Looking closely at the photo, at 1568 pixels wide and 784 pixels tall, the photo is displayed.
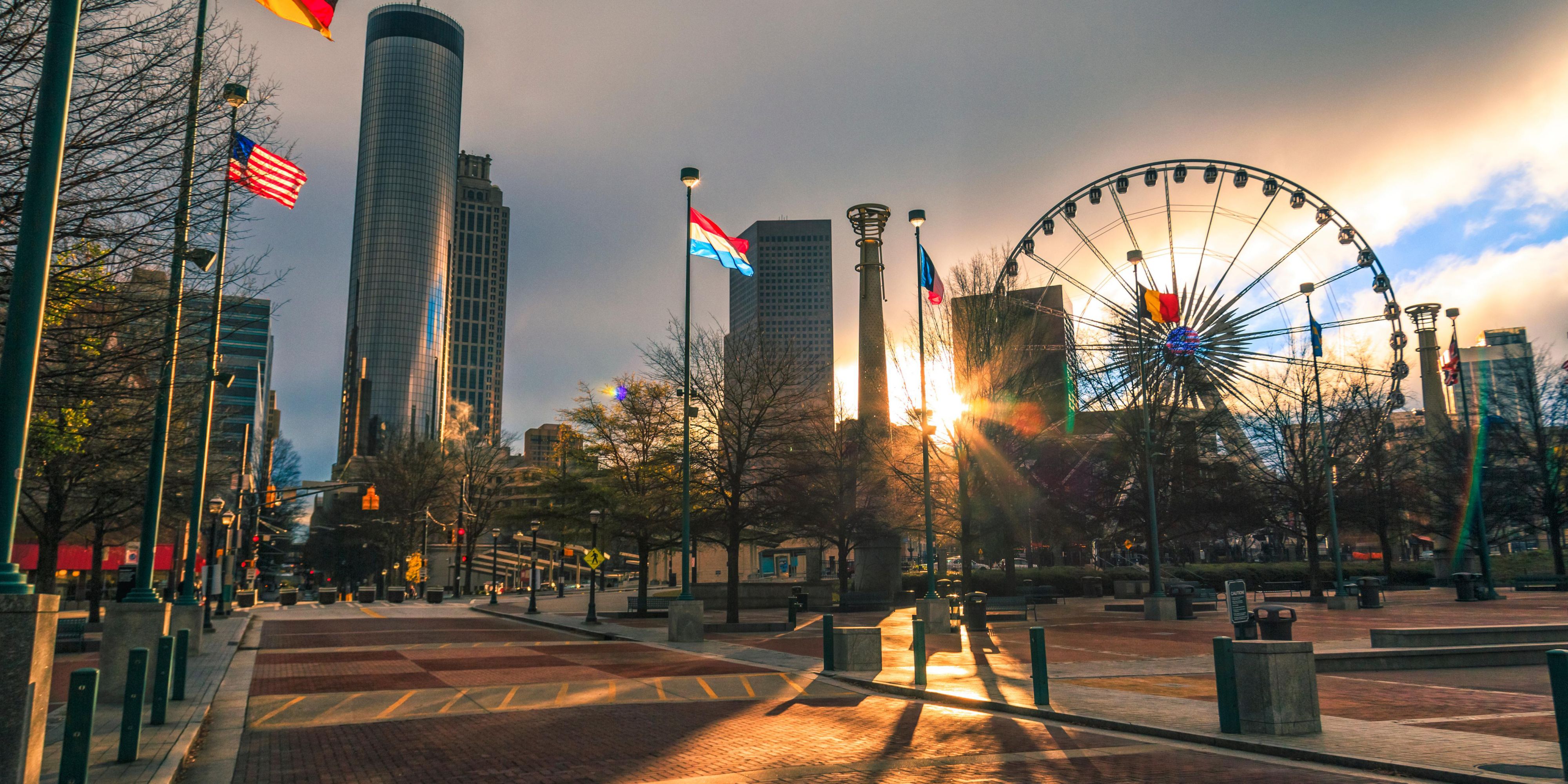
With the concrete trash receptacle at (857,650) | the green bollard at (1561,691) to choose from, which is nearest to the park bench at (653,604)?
the concrete trash receptacle at (857,650)

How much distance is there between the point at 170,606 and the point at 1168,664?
56.4 feet

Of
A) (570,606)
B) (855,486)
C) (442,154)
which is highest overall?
(442,154)

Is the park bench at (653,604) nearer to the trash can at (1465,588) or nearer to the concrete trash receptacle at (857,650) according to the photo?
the concrete trash receptacle at (857,650)

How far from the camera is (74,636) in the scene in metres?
21.7

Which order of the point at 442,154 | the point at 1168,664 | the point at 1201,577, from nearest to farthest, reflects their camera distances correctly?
the point at 1168,664
the point at 1201,577
the point at 442,154

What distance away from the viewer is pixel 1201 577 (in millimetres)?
51906

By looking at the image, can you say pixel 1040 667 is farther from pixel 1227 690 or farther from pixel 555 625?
pixel 555 625

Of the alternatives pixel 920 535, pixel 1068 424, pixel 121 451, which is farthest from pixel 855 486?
pixel 121 451

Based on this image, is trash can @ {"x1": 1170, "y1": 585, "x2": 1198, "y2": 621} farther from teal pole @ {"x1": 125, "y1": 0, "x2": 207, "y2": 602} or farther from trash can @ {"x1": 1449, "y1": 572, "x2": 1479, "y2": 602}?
teal pole @ {"x1": 125, "y1": 0, "x2": 207, "y2": 602}

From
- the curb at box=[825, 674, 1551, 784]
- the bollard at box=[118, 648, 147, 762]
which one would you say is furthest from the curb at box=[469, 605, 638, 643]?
the bollard at box=[118, 648, 147, 762]

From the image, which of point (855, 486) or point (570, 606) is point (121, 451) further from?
point (855, 486)

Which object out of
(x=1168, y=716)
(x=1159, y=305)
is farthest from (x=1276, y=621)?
(x=1159, y=305)

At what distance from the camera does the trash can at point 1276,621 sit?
14781 mm

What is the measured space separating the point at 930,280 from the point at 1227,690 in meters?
18.3
